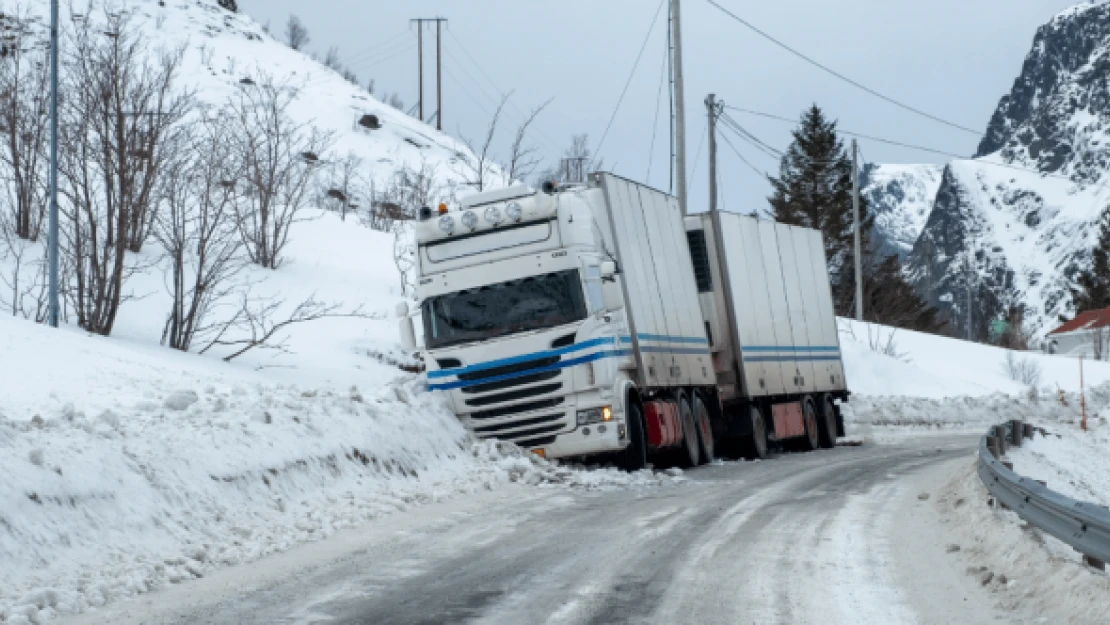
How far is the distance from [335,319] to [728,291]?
40.3ft

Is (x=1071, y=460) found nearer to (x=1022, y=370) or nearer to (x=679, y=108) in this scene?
(x=679, y=108)

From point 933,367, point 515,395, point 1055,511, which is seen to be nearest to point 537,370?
point 515,395

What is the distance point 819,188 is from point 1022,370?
34708 mm

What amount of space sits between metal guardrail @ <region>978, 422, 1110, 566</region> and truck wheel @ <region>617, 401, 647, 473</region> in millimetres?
6473

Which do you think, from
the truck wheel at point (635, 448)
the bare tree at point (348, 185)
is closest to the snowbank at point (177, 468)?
the truck wheel at point (635, 448)

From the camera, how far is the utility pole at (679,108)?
32.0m

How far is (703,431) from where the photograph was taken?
22.3m

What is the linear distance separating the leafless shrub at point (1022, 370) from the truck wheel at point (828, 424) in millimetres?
27993

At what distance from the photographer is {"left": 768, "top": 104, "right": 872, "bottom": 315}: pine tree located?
289 ft

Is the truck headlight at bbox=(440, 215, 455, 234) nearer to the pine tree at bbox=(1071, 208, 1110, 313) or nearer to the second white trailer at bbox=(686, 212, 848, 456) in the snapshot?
the second white trailer at bbox=(686, 212, 848, 456)

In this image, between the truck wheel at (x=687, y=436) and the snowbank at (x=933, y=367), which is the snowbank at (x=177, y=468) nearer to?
the truck wheel at (x=687, y=436)

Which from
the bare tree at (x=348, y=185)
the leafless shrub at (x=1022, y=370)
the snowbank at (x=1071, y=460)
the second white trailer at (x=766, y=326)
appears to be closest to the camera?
the snowbank at (x=1071, y=460)

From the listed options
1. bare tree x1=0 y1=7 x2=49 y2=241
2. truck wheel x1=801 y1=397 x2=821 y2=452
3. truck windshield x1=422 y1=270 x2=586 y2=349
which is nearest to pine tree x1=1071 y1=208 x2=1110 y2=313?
truck wheel x1=801 y1=397 x2=821 y2=452

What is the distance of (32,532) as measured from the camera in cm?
993
